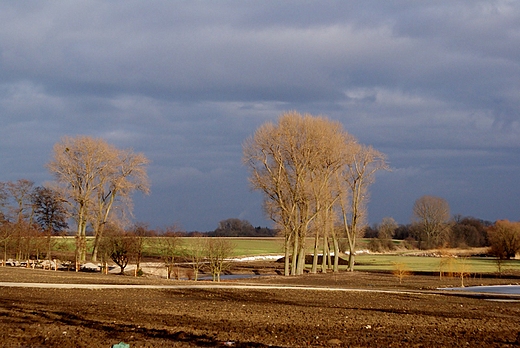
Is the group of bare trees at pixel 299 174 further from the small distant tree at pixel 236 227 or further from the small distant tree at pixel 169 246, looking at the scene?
the small distant tree at pixel 236 227

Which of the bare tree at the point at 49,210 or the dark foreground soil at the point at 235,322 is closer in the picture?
the dark foreground soil at the point at 235,322

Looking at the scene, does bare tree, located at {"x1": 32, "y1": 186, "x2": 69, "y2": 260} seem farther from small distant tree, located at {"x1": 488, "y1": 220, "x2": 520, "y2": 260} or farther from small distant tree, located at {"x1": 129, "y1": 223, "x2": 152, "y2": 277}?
small distant tree, located at {"x1": 488, "y1": 220, "x2": 520, "y2": 260}

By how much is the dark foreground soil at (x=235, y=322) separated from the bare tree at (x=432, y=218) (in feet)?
351

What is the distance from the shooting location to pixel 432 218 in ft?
431

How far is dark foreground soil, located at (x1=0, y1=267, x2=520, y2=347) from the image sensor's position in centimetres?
1277

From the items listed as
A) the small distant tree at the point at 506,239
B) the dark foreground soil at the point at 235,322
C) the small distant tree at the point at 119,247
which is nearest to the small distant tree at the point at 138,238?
the small distant tree at the point at 119,247

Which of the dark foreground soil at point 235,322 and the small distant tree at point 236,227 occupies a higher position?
the small distant tree at point 236,227

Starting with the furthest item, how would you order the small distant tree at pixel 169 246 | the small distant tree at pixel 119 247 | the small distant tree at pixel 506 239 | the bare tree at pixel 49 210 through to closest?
the small distant tree at pixel 506 239 → the bare tree at pixel 49 210 → the small distant tree at pixel 169 246 → the small distant tree at pixel 119 247

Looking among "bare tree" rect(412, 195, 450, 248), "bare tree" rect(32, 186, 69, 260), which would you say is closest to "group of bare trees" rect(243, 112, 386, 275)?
"bare tree" rect(32, 186, 69, 260)

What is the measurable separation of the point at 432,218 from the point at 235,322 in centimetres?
12203

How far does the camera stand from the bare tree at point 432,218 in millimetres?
128375

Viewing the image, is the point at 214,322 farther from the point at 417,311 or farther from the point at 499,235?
the point at 499,235

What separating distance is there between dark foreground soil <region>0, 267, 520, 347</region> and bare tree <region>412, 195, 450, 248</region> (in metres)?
107

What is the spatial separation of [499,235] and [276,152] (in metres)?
43.4
